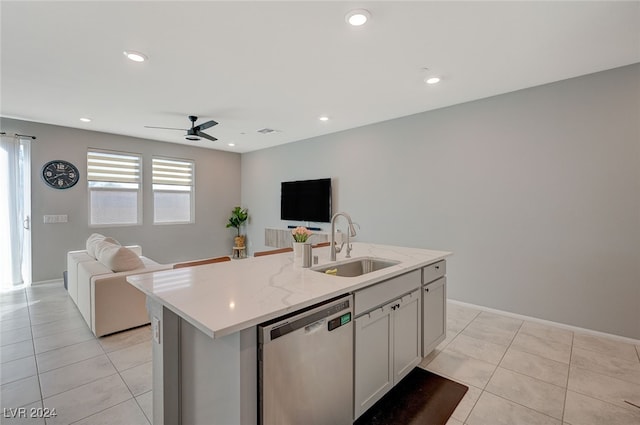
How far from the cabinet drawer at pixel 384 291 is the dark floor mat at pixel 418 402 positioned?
722 mm

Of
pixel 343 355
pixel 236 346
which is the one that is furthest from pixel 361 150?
pixel 236 346

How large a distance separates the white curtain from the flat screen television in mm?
4209

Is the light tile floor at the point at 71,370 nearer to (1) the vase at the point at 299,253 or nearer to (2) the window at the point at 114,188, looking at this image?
(1) the vase at the point at 299,253

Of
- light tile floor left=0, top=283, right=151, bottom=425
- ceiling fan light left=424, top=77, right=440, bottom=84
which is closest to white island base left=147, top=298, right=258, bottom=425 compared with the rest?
light tile floor left=0, top=283, right=151, bottom=425

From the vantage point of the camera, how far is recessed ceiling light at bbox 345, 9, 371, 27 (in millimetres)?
1957

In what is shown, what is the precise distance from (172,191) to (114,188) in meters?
1.06

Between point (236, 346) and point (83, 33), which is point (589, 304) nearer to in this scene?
point (236, 346)

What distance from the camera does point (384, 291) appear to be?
181 centimetres

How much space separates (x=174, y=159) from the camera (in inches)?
244

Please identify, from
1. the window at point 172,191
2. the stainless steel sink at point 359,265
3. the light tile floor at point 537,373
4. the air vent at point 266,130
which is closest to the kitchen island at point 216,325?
the stainless steel sink at point 359,265

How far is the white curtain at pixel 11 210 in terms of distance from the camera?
14.3 ft

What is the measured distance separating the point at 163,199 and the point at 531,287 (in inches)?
256

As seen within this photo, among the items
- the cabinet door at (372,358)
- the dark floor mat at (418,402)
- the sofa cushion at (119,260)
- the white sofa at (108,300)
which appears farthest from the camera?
the sofa cushion at (119,260)

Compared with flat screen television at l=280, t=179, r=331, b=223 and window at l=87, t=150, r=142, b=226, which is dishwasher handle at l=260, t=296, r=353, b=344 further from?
window at l=87, t=150, r=142, b=226
